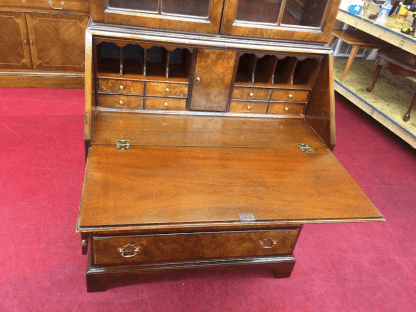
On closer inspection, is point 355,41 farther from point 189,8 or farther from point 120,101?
point 120,101

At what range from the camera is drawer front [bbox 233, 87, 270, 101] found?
6.09ft

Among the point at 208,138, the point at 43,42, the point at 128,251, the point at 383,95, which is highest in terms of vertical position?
the point at 208,138

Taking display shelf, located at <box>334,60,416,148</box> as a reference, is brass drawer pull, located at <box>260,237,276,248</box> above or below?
below

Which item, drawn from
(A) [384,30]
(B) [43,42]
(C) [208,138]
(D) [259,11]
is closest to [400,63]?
(A) [384,30]

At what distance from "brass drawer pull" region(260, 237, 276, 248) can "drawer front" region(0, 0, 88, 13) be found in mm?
2432

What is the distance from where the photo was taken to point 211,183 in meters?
1.48

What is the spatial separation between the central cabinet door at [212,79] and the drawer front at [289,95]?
0.94 feet

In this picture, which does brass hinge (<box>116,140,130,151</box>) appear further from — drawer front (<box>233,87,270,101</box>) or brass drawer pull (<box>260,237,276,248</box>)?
brass drawer pull (<box>260,237,276,248</box>)

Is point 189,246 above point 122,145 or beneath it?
beneath

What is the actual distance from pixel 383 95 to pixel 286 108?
7.10ft

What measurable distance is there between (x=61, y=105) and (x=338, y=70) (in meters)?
3.11

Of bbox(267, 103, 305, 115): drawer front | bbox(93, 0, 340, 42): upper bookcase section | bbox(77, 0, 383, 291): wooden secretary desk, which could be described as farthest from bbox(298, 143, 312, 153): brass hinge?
bbox(93, 0, 340, 42): upper bookcase section

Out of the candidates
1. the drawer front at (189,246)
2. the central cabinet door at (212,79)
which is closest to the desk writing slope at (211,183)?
the central cabinet door at (212,79)

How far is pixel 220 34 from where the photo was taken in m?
1.64
